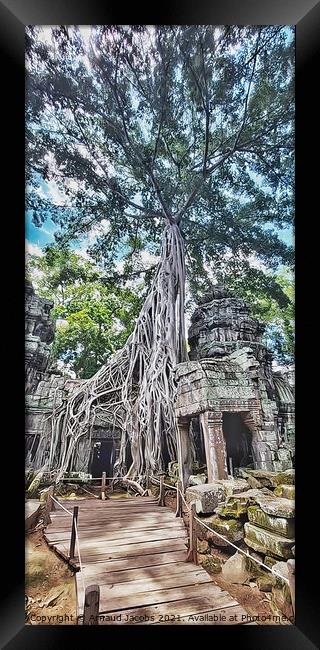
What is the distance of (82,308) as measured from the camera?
252 cm

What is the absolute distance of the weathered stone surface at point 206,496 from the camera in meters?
2.31

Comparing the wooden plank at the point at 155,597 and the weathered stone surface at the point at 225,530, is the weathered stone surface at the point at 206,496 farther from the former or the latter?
the wooden plank at the point at 155,597

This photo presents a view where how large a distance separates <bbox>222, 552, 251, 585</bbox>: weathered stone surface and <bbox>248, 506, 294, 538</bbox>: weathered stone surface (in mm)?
222

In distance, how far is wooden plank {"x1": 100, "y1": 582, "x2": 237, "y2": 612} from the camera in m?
2.12

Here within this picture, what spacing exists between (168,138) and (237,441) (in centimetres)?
214

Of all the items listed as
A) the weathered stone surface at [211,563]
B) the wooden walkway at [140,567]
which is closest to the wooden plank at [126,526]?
the wooden walkway at [140,567]

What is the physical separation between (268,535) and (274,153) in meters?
2.49

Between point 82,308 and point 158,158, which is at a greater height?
point 158,158

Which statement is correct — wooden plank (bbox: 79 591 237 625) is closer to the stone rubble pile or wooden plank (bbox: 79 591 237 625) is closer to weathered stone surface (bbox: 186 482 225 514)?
the stone rubble pile

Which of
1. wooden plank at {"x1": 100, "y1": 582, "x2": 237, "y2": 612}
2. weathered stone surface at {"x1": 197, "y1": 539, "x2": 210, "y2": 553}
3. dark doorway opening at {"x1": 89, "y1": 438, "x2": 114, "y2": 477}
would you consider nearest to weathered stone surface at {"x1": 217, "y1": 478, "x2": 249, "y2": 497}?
weathered stone surface at {"x1": 197, "y1": 539, "x2": 210, "y2": 553}
